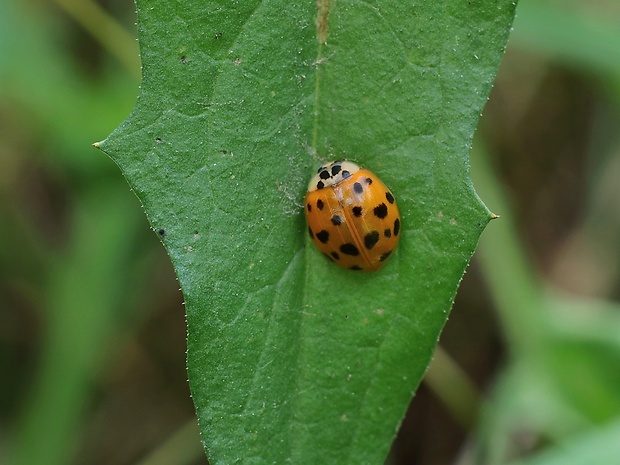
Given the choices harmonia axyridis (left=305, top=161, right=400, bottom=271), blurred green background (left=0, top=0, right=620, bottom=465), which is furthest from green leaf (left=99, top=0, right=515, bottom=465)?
blurred green background (left=0, top=0, right=620, bottom=465)

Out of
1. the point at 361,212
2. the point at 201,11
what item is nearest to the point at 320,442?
the point at 361,212

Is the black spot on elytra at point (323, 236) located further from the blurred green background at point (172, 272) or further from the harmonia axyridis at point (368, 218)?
the blurred green background at point (172, 272)

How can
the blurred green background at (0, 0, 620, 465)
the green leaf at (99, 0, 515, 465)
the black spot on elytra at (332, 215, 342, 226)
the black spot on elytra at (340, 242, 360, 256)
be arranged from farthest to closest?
the blurred green background at (0, 0, 620, 465)
the black spot on elytra at (332, 215, 342, 226)
the black spot on elytra at (340, 242, 360, 256)
the green leaf at (99, 0, 515, 465)

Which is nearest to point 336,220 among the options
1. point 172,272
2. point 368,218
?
point 368,218

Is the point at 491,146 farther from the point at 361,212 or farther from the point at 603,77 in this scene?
the point at 361,212

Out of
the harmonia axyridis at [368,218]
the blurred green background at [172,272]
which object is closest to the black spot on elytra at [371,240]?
the harmonia axyridis at [368,218]

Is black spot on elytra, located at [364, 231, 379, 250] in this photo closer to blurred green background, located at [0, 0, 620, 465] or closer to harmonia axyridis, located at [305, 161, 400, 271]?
harmonia axyridis, located at [305, 161, 400, 271]

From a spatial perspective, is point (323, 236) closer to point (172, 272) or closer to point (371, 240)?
point (371, 240)
